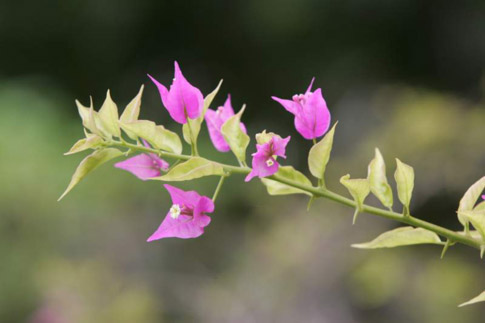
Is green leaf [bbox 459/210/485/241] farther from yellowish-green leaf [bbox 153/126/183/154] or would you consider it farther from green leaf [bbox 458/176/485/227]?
yellowish-green leaf [bbox 153/126/183/154]

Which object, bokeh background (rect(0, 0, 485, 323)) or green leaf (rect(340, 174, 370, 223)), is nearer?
green leaf (rect(340, 174, 370, 223))

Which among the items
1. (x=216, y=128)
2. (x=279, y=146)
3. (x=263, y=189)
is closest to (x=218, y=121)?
(x=216, y=128)

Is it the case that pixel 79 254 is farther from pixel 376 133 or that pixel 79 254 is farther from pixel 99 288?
pixel 376 133

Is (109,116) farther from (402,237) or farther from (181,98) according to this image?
(402,237)

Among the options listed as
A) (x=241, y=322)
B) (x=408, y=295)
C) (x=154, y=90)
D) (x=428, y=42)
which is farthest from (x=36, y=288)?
(x=428, y=42)

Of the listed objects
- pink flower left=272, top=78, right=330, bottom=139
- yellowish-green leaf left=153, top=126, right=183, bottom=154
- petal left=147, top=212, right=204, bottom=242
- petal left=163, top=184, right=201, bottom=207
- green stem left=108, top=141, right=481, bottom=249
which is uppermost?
pink flower left=272, top=78, right=330, bottom=139

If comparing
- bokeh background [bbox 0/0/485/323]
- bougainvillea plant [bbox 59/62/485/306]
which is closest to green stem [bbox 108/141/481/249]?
bougainvillea plant [bbox 59/62/485/306]
